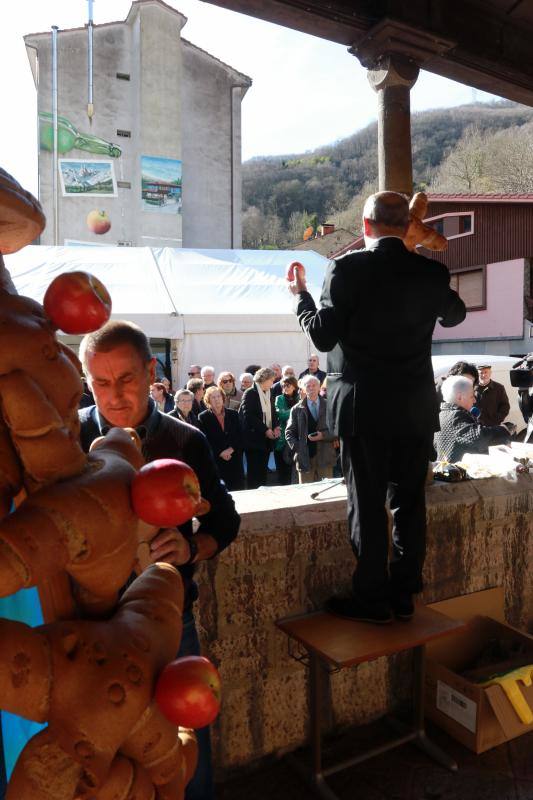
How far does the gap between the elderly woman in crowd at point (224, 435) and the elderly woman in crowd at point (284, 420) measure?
2.13 feet

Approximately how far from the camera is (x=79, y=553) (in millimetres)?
820

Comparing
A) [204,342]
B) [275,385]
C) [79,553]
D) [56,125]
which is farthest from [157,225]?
[79,553]

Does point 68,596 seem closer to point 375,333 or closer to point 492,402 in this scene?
point 375,333

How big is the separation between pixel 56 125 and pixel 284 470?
18.3 meters

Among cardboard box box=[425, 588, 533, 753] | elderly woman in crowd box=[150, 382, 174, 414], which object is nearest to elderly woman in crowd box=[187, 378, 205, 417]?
elderly woman in crowd box=[150, 382, 174, 414]

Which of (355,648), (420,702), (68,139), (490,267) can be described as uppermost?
(68,139)

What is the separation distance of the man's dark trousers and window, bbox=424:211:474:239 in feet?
76.7

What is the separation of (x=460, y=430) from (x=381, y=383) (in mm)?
2263

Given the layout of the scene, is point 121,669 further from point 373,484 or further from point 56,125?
point 56,125

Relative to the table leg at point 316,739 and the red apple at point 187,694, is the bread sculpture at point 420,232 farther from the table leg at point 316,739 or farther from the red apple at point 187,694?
the red apple at point 187,694

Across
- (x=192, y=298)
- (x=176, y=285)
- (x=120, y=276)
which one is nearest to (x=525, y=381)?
Result: (x=192, y=298)

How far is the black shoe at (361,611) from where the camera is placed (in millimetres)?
2318

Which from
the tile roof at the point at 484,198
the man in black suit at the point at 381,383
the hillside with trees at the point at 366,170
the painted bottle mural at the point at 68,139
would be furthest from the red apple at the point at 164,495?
the hillside with trees at the point at 366,170

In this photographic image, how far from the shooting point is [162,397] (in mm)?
7254
